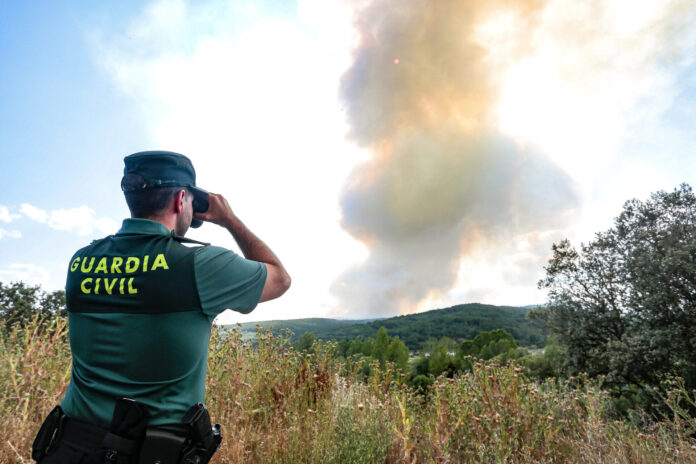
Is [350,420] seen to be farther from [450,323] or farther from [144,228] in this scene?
[450,323]

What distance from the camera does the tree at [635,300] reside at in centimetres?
1839

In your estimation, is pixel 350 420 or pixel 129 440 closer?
pixel 129 440

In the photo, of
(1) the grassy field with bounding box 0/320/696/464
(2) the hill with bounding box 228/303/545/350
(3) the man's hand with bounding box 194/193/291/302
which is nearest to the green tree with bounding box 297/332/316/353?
(1) the grassy field with bounding box 0/320/696/464

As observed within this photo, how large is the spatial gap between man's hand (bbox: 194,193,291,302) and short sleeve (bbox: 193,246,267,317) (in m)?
0.08

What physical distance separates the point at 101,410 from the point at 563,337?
1012 inches

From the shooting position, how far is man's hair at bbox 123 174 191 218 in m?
1.91

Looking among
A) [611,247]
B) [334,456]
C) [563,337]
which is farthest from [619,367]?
[334,456]

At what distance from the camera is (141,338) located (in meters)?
1.58

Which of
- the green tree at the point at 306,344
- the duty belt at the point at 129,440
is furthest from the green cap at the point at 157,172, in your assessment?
the green tree at the point at 306,344

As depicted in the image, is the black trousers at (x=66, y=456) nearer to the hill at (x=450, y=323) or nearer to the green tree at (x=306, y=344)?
the green tree at (x=306, y=344)

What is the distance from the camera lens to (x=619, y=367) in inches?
778

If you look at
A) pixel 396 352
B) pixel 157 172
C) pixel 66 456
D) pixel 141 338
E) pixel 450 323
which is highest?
pixel 157 172

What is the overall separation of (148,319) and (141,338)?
0.08m

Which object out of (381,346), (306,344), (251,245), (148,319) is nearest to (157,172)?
(251,245)
